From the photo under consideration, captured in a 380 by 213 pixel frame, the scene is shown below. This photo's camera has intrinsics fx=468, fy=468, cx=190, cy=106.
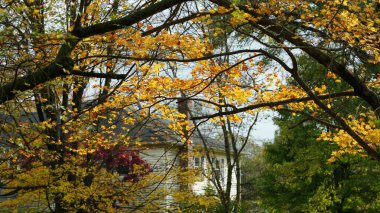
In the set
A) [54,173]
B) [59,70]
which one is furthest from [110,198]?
[59,70]

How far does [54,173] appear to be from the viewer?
37.6ft

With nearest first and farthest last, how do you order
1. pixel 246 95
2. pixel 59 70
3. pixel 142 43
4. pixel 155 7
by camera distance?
pixel 155 7 < pixel 59 70 < pixel 142 43 < pixel 246 95

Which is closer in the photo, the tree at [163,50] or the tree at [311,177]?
the tree at [163,50]

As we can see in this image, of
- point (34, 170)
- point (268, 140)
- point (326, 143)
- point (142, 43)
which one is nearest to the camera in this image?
point (142, 43)

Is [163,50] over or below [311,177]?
over

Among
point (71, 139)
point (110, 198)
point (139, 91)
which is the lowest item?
point (110, 198)

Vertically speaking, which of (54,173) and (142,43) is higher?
(142,43)

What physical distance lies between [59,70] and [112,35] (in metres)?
1.14

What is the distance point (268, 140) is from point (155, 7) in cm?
1701

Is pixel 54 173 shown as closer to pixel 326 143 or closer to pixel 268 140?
pixel 326 143

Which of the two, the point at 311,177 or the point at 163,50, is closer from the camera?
the point at 163,50

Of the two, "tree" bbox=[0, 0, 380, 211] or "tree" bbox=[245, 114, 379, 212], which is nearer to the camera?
"tree" bbox=[0, 0, 380, 211]

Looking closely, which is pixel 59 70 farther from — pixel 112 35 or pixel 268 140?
pixel 268 140

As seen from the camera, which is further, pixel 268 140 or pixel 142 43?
pixel 268 140
